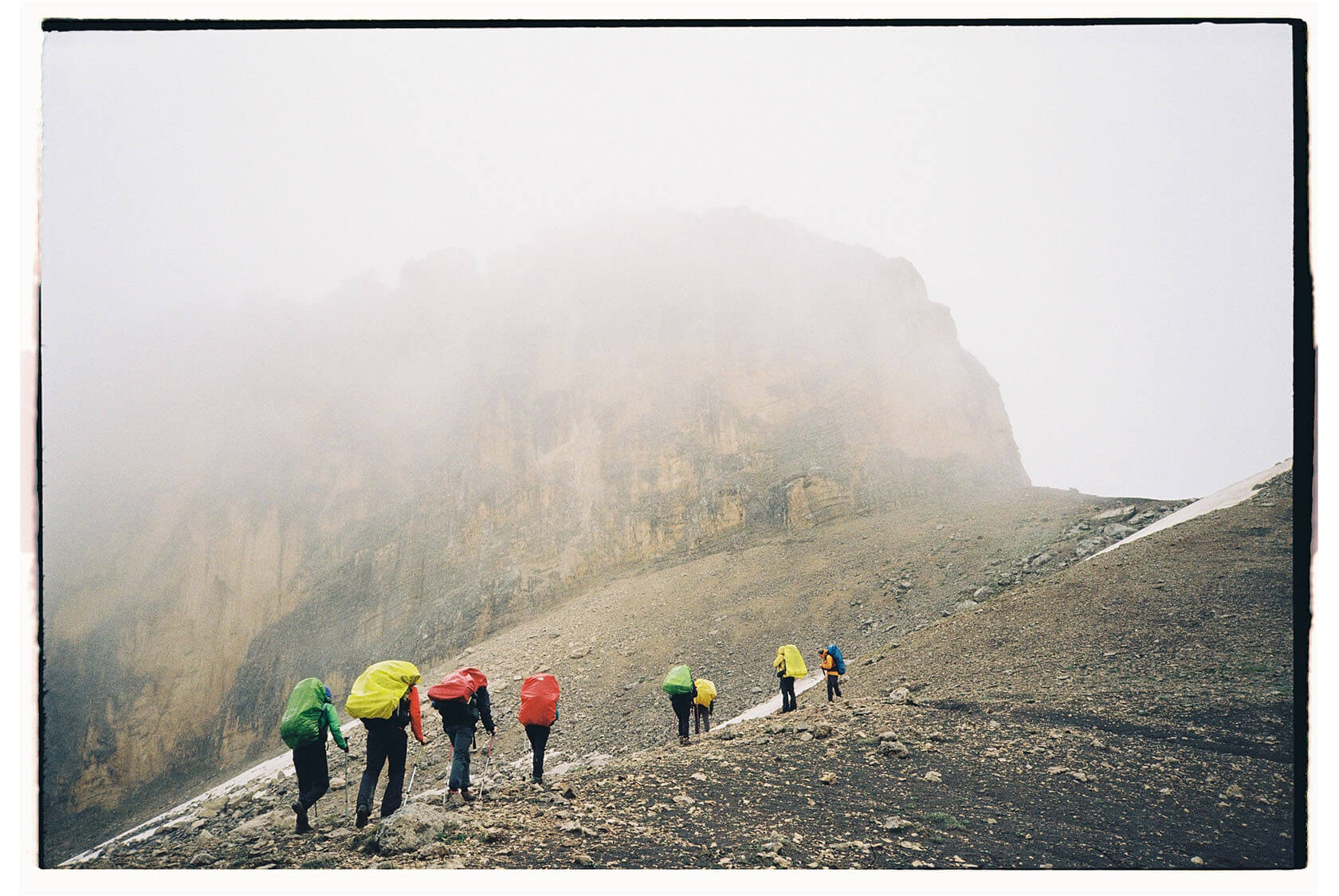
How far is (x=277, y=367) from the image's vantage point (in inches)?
1890

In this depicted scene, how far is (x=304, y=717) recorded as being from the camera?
5.54 m

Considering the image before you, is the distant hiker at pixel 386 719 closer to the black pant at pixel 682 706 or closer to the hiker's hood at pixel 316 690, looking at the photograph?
the hiker's hood at pixel 316 690

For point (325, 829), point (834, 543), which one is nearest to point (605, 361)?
point (834, 543)

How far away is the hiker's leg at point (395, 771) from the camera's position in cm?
547

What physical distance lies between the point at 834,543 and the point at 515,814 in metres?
25.4

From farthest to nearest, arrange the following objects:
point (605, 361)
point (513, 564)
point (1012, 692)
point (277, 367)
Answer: point (277, 367), point (605, 361), point (513, 564), point (1012, 692)

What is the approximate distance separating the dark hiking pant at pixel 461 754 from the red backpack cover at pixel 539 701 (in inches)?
30.3

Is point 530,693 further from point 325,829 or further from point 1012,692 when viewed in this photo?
point 1012,692

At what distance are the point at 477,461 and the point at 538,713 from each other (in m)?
37.0

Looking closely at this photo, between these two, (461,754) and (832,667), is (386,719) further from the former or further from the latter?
(832,667)

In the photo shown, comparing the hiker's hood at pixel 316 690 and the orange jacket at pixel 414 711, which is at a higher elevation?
the hiker's hood at pixel 316 690

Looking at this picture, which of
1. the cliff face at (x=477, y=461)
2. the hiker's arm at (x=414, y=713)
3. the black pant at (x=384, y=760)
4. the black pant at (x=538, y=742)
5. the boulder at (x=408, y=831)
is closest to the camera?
the boulder at (x=408, y=831)

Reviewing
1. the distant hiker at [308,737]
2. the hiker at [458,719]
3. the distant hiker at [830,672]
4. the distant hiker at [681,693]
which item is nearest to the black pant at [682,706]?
the distant hiker at [681,693]

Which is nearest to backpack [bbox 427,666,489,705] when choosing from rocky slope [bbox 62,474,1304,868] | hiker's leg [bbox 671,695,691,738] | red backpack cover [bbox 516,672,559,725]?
red backpack cover [bbox 516,672,559,725]
